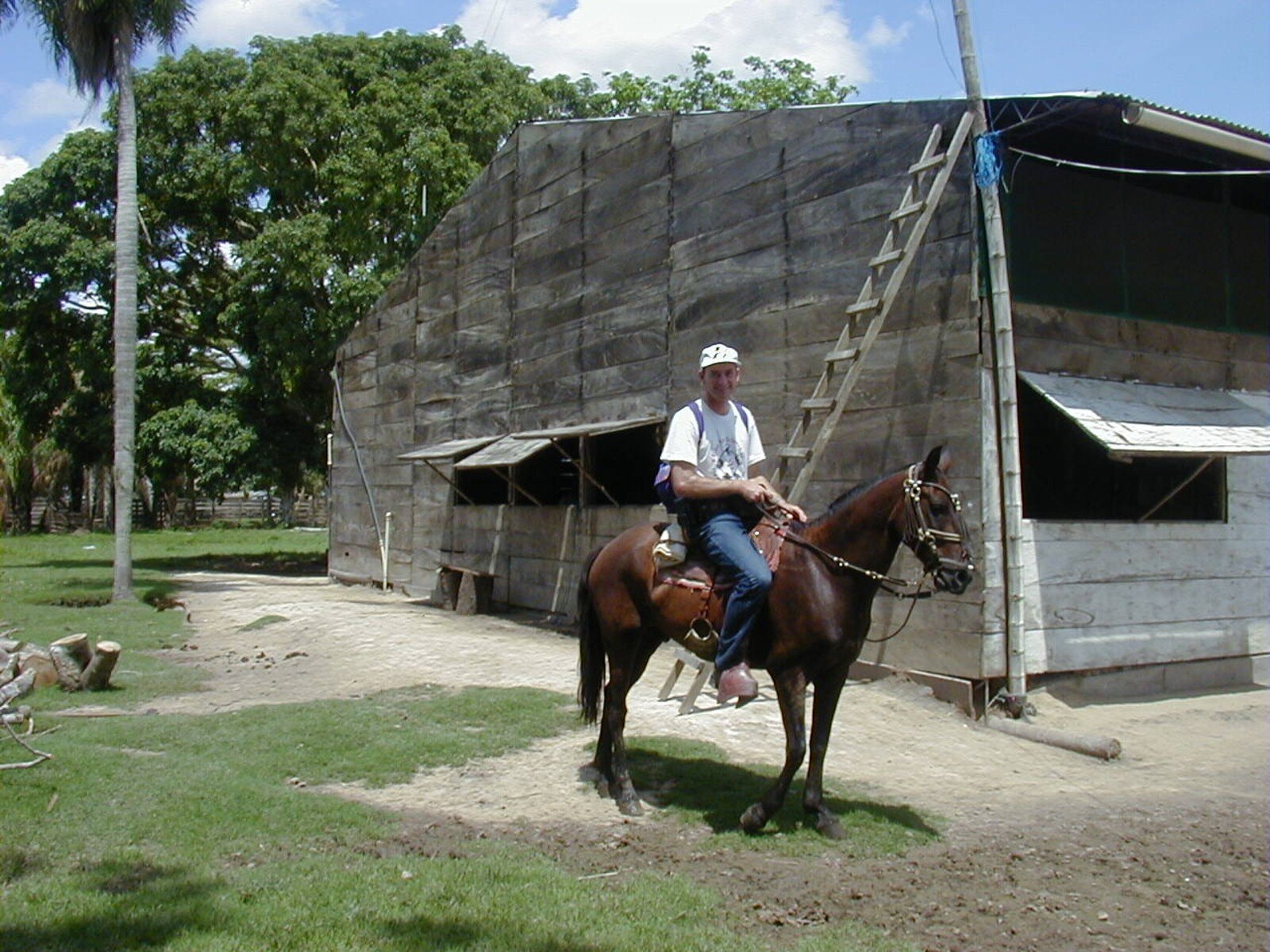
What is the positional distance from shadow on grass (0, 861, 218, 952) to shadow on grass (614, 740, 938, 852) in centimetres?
265

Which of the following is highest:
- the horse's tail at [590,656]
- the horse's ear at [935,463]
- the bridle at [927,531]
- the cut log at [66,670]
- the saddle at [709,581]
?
the horse's ear at [935,463]

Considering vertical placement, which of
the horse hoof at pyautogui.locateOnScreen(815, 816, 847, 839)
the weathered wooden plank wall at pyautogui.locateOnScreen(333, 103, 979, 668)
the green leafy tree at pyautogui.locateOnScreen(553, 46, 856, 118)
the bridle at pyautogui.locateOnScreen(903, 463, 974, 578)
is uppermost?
the green leafy tree at pyautogui.locateOnScreen(553, 46, 856, 118)

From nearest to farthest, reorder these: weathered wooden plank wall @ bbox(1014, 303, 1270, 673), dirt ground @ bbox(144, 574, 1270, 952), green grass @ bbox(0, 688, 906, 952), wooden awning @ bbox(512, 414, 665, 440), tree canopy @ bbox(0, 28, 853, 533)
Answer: green grass @ bbox(0, 688, 906, 952), dirt ground @ bbox(144, 574, 1270, 952), weathered wooden plank wall @ bbox(1014, 303, 1270, 673), wooden awning @ bbox(512, 414, 665, 440), tree canopy @ bbox(0, 28, 853, 533)

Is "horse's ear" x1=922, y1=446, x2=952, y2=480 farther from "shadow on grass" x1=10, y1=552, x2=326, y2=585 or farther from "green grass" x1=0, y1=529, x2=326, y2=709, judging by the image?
"shadow on grass" x1=10, y1=552, x2=326, y2=585

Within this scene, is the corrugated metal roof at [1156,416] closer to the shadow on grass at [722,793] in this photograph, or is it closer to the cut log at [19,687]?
the shadow on grass at [722,793]

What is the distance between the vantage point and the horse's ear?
5.70 m

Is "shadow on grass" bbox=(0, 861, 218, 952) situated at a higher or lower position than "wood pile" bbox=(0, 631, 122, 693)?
lower

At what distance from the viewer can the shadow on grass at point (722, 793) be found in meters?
5.90

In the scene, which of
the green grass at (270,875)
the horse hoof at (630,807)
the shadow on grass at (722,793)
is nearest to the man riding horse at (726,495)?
the shadow on grass at (722,793)

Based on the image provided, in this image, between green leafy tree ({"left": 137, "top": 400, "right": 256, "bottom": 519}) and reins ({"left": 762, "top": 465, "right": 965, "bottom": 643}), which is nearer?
reins ({"left": 762, "top": 465, "right": 965, "bottom": 643})

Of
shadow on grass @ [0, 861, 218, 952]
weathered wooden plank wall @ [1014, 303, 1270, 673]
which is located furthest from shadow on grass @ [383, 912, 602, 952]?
weathered wooden plank wall @ [1014, 303, 1270, 673]

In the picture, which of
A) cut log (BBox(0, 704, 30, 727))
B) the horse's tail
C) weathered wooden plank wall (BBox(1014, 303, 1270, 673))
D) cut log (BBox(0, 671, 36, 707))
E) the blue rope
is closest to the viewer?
cut log (BBox(0, 704, 30, 727))

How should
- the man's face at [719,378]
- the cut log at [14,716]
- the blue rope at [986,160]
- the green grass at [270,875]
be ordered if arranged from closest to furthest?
the green grass at [270,875], the man's face at [719,378], the cut log at [14,716], the blue rope at [986,160]

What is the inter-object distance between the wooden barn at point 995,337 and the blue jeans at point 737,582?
3150mm
